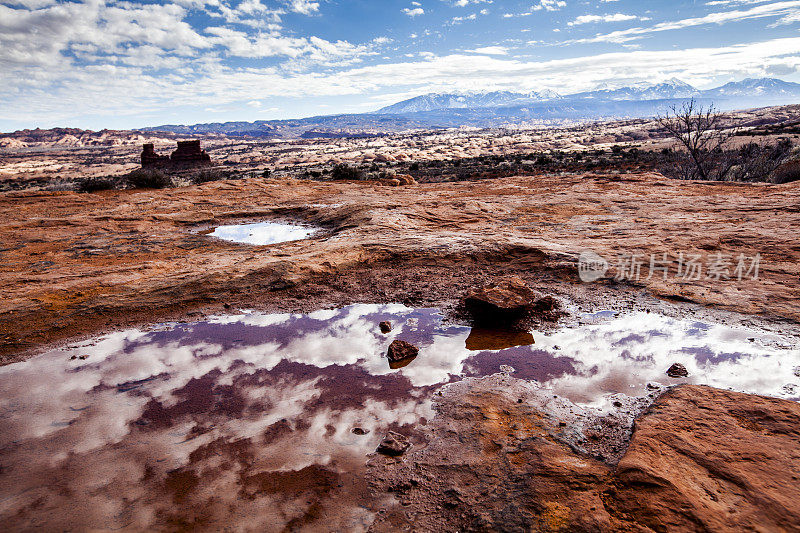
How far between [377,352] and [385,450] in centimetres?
199

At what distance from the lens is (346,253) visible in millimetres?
8930

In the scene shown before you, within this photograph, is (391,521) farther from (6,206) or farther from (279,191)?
(6,206)

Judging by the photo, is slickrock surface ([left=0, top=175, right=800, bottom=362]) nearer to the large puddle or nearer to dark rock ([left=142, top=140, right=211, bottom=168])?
the large puddle

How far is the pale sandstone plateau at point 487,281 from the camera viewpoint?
116 inches

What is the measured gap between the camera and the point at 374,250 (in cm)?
913

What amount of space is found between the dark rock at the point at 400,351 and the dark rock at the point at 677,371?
299 cm

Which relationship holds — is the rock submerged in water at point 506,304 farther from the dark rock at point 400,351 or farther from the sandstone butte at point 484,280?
the dark rock at point 400,351

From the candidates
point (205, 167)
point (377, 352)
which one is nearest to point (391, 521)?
point (377, 352)

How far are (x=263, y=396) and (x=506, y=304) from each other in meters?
3.53

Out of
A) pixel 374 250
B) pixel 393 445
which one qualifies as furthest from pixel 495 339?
pixel 374 250

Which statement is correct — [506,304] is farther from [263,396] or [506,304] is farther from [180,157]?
[180,157]

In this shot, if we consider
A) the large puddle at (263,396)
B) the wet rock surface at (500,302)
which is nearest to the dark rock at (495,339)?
→ the large puddle at (263,396)

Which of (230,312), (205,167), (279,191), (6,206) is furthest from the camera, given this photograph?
(205,167)

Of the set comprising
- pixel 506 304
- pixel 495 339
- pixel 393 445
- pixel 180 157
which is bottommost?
pixel 495 339
